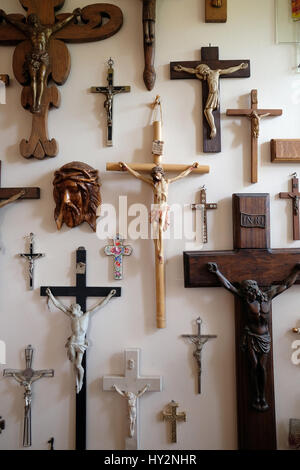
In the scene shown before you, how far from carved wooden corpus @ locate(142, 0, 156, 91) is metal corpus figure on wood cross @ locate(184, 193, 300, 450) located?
97 cm

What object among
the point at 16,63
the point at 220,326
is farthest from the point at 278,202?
the point at 16,63

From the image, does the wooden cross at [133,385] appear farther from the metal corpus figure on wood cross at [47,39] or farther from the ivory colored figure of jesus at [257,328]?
the metal corpus figure on wood cross at [47,39]

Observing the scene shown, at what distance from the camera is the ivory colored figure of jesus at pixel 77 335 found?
1.91m

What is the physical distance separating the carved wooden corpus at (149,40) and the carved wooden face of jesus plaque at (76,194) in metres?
0.72

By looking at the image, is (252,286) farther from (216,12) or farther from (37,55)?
(37,55)

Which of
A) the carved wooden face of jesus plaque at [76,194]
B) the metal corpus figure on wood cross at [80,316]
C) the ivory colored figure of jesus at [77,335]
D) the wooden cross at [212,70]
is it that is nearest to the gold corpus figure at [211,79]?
the wooden cross at [212,70]

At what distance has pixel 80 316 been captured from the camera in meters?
1.96

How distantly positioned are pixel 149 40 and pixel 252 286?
171 cm

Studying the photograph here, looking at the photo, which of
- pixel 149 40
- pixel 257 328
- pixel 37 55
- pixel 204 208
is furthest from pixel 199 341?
pixel 37 55

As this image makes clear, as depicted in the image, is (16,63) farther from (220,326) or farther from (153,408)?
(153,408)

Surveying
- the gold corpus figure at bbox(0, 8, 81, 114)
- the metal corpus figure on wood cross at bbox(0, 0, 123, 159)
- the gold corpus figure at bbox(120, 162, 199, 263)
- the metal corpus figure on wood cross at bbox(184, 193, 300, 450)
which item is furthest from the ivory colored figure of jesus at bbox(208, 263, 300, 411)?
the gold corpus figure at bbox(0, 8, 81, 114)

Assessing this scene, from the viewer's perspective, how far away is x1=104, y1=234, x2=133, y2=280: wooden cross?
201 cm

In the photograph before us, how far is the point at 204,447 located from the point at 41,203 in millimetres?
1916

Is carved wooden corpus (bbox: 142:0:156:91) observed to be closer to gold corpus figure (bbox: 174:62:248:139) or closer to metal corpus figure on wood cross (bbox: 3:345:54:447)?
gold corpus figure (bbox: 174:62:248:139)
